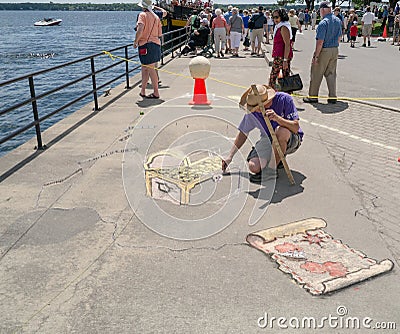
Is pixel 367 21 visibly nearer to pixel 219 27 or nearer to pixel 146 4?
pixel 219 27

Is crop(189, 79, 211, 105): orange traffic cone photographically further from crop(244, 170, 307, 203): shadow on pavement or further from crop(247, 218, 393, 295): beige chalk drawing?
crop(247, 218, 393, 295): beige chalk drawing

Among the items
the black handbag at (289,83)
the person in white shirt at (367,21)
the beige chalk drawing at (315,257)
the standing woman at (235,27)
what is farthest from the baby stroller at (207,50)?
the beige chalk drawing at (315,257)

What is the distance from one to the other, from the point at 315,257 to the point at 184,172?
2220mm

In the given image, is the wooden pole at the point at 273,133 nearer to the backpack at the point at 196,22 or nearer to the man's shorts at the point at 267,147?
the man's shorts at the point at 267,147

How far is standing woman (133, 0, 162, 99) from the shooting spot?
28.5 feet

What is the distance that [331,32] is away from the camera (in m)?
8.64

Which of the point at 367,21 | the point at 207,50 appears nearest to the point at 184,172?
the point at 207,50

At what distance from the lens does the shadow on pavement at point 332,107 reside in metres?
8.48

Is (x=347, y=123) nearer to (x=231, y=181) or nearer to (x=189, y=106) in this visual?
(x=189, y=106)

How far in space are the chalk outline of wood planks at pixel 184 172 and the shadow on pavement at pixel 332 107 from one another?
368 centimetres

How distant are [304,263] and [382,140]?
3.97m

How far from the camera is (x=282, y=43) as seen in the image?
8.48 m

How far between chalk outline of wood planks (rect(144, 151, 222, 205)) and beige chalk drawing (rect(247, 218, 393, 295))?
1.12m

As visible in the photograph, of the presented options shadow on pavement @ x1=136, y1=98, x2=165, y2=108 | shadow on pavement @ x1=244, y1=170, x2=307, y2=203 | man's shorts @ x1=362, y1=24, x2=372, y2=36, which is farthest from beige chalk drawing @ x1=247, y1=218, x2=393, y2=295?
man's shorts @ x1=362, y1=24, x2=372, y2=36
